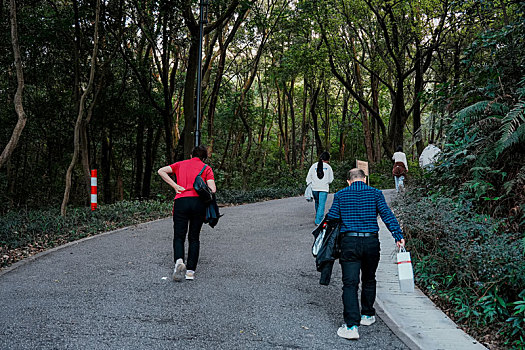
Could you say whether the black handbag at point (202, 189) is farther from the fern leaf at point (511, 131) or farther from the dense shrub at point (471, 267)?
the fern leaf at point (511, 131)

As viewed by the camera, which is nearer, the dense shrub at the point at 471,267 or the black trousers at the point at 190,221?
the dense shrub at the point at 471,267

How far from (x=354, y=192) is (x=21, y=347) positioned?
136 inches

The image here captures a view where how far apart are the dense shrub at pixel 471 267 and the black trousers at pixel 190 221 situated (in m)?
3.21

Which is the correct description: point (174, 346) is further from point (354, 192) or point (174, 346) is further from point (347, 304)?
point (354, 192)

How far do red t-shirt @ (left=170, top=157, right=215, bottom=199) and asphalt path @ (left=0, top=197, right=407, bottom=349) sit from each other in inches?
50.2

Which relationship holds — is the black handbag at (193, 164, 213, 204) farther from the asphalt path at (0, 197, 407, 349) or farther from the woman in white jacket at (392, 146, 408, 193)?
the woman in white jacket at (392, 146, 408, 193)

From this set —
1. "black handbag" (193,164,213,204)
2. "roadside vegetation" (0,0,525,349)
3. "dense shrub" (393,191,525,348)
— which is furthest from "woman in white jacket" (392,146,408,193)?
"black handbag" (193,164,213,204)

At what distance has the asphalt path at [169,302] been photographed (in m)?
4.21

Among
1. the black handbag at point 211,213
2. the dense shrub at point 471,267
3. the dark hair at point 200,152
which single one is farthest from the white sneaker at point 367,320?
the dark hair at point 200,152

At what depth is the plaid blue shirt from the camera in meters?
4.53

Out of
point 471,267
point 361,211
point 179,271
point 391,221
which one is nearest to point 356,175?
point 361,211

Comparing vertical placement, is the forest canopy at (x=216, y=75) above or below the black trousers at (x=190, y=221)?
above

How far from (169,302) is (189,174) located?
1.82m

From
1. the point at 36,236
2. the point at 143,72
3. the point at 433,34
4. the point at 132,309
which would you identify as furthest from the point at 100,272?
the point at 433,34
